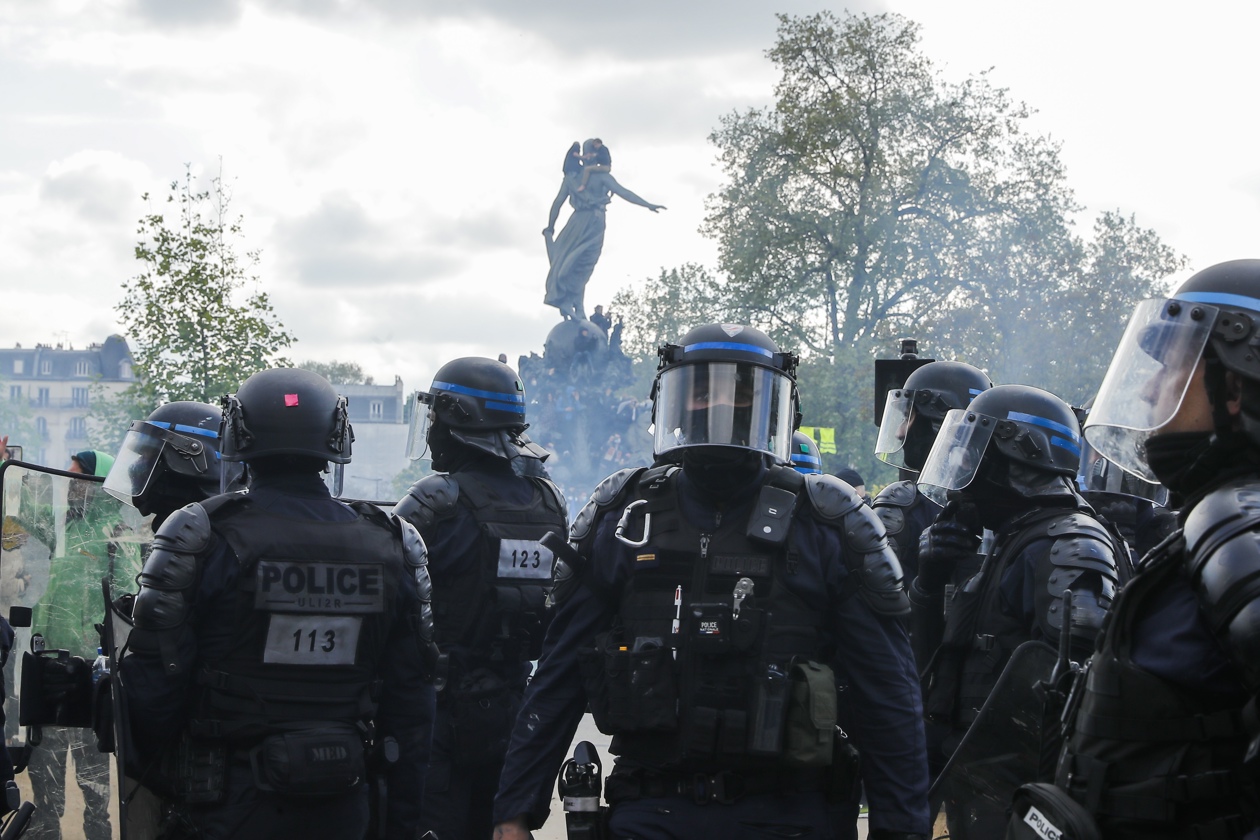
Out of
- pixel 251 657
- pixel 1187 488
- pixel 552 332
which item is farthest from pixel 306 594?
pixel 552 332

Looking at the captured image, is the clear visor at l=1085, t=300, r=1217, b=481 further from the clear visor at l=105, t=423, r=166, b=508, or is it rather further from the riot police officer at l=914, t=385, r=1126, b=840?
the clear visor at l=105, t=423, r=166, b=508

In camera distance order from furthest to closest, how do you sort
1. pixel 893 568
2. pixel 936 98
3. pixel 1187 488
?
pixel 936 98
pixel 893 568
pixel 1187 488

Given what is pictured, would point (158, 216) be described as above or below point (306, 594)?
above

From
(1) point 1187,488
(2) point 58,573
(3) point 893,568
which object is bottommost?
(2) point 58,573

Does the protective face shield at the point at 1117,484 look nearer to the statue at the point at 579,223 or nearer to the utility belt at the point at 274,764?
the utility belt at the point at 274,764

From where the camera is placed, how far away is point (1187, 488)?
1.91 m

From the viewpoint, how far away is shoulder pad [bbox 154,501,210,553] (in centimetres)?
311

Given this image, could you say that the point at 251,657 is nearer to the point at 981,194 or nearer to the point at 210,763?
the point at 210,763

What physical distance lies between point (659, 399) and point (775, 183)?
28623 millimetres

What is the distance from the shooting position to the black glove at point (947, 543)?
4.41 m

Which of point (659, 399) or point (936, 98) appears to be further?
point (936, 98)

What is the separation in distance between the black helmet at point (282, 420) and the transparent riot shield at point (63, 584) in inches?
44.8

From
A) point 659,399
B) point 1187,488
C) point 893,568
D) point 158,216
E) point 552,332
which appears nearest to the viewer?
point 1187,488

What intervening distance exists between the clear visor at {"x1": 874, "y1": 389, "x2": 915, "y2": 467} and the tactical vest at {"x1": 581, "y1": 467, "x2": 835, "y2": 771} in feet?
9.41
